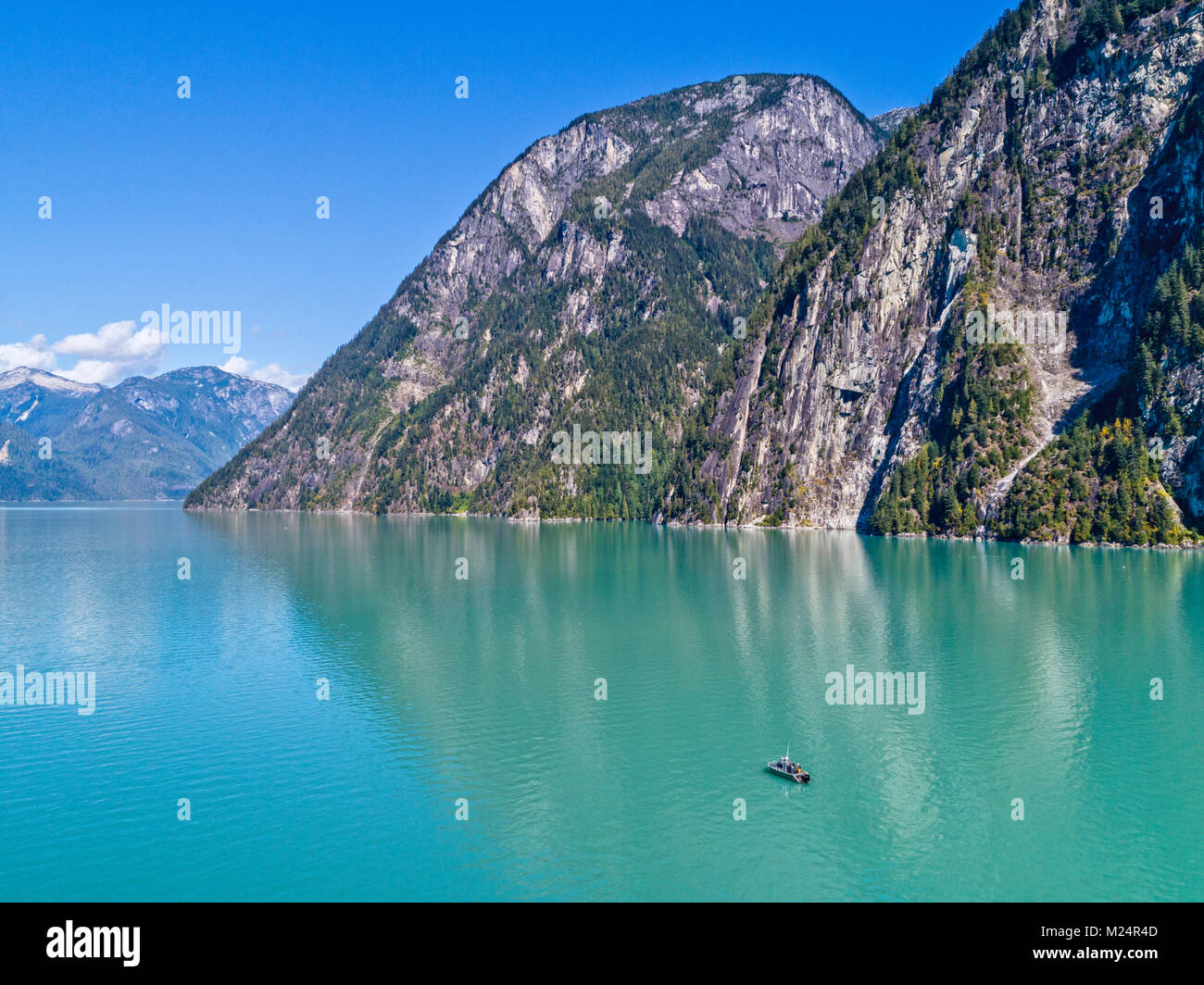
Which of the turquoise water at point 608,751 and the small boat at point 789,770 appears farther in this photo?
the small boat at point 789,770

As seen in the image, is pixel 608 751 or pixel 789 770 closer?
pixel 789 770

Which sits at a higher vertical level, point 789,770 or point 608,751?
point 789,770

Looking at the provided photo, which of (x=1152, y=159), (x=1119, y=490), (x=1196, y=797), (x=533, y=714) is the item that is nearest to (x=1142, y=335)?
(x=1119, y=490)
